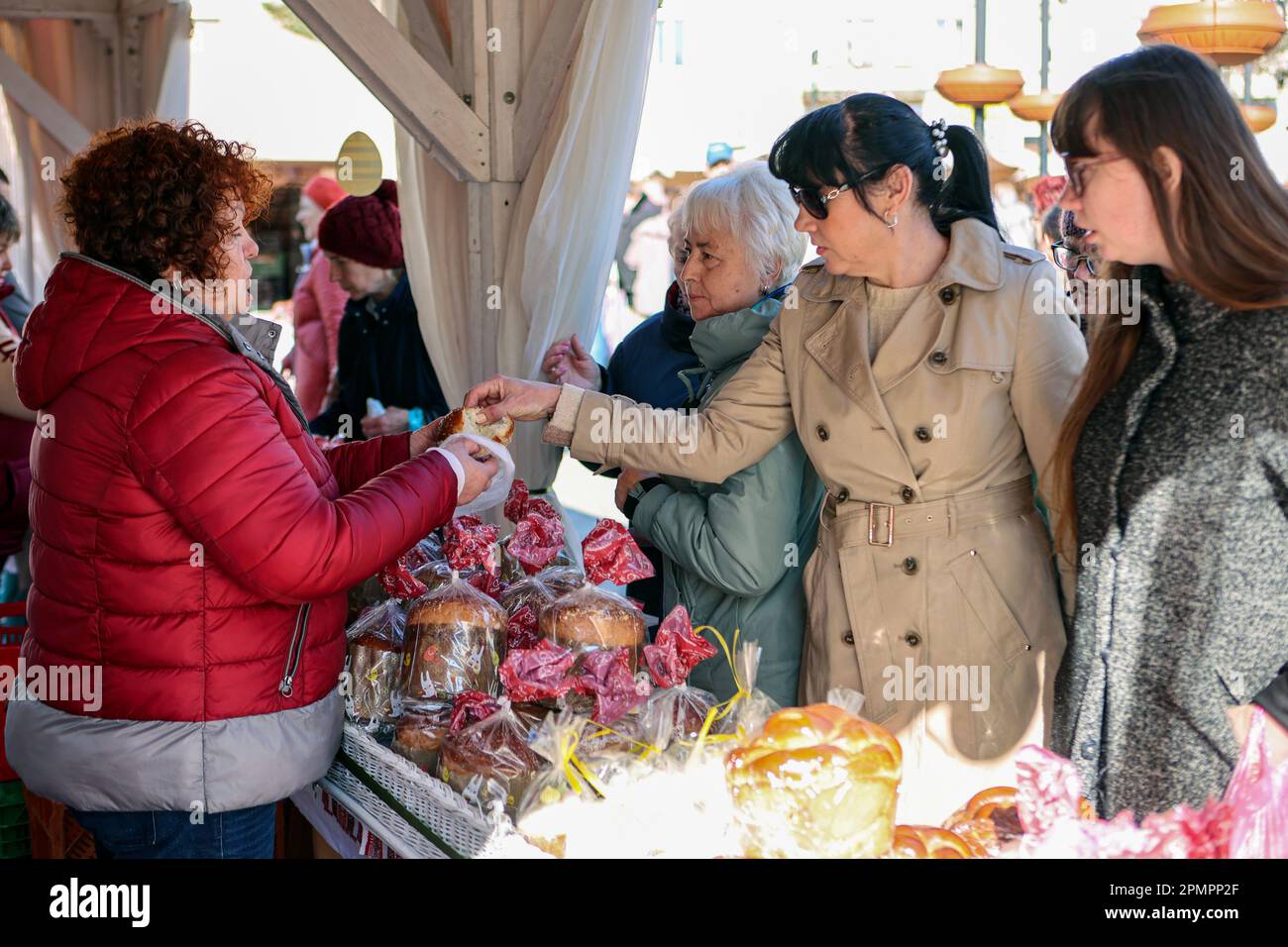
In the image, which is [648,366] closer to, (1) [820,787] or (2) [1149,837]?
(1) [820,787]

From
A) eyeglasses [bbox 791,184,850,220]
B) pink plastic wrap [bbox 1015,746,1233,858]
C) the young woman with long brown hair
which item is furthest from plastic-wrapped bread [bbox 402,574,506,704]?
pink plastic wrap [bbox 1015,746,1233,858]

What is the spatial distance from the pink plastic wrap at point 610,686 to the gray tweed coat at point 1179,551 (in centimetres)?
70

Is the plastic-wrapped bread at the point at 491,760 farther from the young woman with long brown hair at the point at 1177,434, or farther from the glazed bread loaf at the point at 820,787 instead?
the young woman with long brown hair at the point at 1177,434

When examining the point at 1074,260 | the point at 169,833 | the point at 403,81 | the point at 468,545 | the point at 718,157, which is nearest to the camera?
the point at 169,833

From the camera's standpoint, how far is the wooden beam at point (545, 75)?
3568 millimetres

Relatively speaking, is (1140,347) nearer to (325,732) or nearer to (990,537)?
(990,537)

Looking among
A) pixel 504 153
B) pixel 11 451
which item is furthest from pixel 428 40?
pixel 11 451

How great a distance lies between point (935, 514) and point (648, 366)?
1.24m

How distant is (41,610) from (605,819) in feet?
3.37

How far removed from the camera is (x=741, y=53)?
11.6m

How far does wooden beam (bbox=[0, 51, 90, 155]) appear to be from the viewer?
640 cm

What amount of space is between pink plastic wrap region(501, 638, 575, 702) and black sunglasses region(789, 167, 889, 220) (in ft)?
2.93

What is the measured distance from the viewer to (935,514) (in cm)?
222
